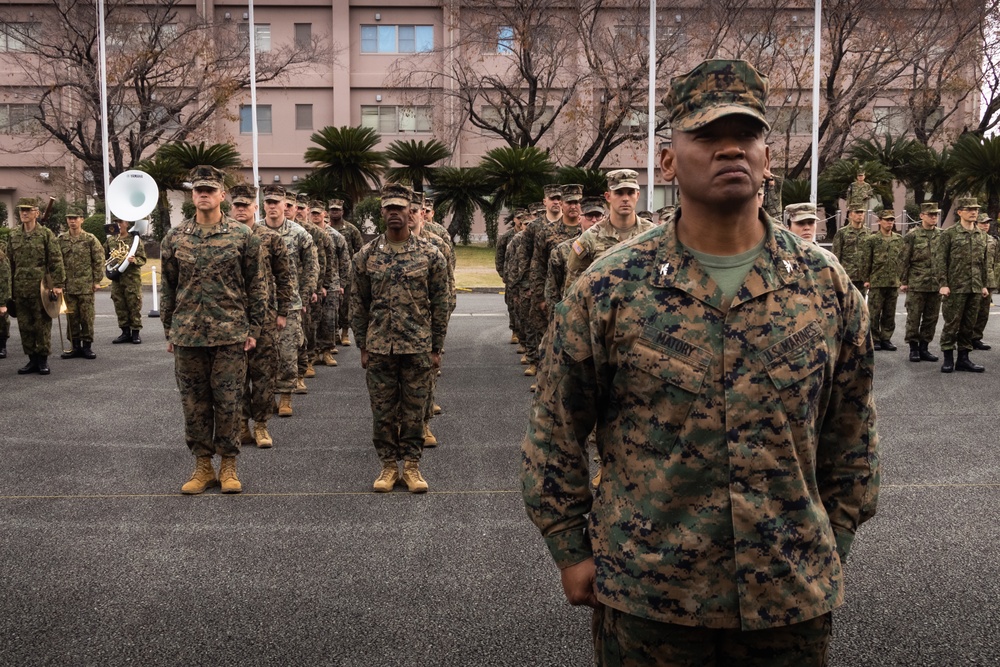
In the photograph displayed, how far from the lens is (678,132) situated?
247cm

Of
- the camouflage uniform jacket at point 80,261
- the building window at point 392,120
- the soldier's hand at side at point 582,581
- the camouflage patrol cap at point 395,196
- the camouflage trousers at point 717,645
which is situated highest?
the building window at point 392,120

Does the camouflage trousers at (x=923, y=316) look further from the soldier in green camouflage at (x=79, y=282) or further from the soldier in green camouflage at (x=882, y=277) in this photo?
the soldier in green camouflage at (x=79, y=282)

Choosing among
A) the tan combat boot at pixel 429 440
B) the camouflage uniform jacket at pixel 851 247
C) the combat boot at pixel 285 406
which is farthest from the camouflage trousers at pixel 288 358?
the camouflage uniform jacket at pixel 851 247

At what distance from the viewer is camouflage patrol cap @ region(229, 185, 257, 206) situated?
8625 mm

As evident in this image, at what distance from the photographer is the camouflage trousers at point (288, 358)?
32.2 feet

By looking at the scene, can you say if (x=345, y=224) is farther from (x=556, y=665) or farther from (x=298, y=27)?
(x=298, y=27)

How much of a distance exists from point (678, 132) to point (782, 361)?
1.98 ft

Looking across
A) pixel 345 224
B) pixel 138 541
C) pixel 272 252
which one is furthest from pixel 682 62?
pixel 138 541

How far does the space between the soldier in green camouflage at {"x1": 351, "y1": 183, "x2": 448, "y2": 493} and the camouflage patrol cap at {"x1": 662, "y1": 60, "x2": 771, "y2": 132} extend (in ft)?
15.4

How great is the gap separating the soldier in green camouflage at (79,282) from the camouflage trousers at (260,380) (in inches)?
254

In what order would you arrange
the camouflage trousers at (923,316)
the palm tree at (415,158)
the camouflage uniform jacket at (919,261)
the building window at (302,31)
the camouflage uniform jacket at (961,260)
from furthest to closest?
the building window at (302,31) → the palm tree at (415,158) → the camouflage uniform jacket at (919,261) → the camouflage trousers at (923,316) → the camouflage uniform jacket at (961,260)

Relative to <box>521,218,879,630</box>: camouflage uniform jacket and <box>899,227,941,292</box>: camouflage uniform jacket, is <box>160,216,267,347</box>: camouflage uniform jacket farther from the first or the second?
<box>899,227,941,292</box>: camouflage uniform jacket

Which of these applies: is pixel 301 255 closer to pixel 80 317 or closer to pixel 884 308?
pixel 80 317

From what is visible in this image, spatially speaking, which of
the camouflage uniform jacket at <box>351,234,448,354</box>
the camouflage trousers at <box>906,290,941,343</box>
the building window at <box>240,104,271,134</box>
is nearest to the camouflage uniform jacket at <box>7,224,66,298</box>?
the camouflage uniform jacket at <box>351,234,448,354</box>
